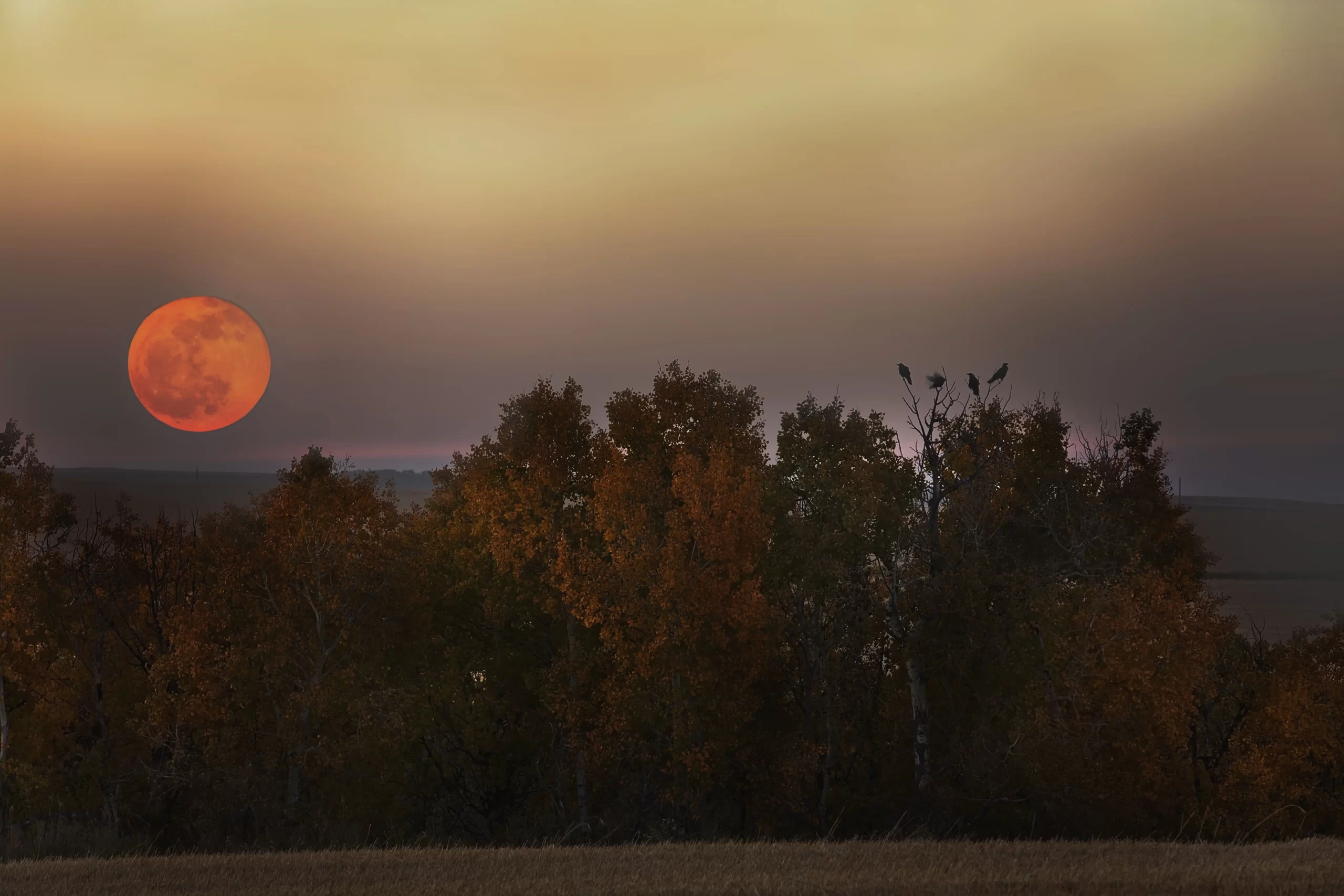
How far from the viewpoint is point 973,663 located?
45594 mm

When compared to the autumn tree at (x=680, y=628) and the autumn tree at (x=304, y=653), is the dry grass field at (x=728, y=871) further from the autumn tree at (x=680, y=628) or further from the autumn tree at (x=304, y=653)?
the autumn tree at (x=304, y=653)

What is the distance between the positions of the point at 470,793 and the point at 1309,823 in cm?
3780

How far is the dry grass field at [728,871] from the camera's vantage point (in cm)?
1692

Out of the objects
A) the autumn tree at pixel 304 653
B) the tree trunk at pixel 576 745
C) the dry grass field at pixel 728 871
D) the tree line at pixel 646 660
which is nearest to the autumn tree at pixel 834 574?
the tree line at pixel 646 660

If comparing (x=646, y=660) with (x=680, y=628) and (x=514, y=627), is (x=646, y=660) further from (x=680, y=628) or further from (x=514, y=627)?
(x=514, y=627)

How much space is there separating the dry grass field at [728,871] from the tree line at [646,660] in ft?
62.9

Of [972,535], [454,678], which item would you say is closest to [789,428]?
[972,535]

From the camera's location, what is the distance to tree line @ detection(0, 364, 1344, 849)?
41.7 m

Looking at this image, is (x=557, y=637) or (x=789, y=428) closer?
(x=557, y=637)

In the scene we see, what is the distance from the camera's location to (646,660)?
1598 inches

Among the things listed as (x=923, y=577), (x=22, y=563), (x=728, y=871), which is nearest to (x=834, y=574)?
(x=923, y=577)

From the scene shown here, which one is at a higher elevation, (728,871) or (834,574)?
Result: (834,574)

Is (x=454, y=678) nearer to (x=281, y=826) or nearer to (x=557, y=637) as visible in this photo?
(x=557, y=637)

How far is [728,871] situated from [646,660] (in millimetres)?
22296
